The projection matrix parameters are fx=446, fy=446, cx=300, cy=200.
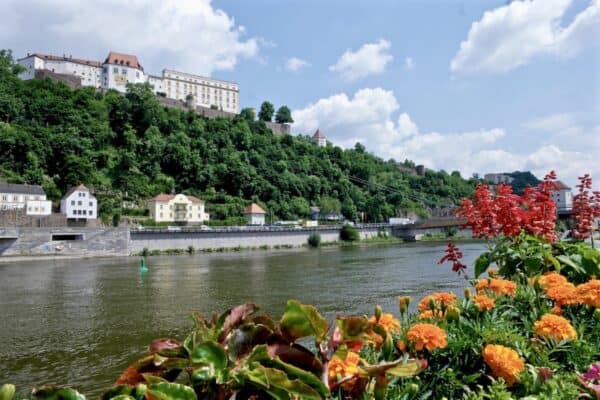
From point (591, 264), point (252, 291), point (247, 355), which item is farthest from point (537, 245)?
point (252, 291)

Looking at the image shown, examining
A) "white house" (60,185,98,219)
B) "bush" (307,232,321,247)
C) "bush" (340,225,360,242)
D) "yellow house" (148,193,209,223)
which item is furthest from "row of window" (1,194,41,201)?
"bush" (340,225,360,242)

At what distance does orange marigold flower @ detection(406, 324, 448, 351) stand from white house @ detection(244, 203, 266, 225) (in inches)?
2571

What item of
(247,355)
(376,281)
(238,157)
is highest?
(238,157)

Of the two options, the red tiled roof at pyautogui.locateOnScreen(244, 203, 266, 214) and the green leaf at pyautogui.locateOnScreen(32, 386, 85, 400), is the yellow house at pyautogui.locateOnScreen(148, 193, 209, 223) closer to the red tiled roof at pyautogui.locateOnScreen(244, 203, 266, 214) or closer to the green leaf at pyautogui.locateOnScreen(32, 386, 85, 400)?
the red tiled roof at pyautogui.locateOnScreen(244, 203, 266, 214)

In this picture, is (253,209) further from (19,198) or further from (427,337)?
(427,337)

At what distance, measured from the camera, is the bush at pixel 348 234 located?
64.5 meters

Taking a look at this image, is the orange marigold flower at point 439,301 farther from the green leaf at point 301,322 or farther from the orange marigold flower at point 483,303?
the green leaf at point 301,322

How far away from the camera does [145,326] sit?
488 inches

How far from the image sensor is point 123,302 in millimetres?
16938

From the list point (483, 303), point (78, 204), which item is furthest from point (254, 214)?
point (483, 303)

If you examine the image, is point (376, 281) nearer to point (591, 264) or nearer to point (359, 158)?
point (591, 264)

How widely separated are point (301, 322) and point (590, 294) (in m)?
1.85

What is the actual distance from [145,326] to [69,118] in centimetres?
6824

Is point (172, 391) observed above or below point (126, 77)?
below
